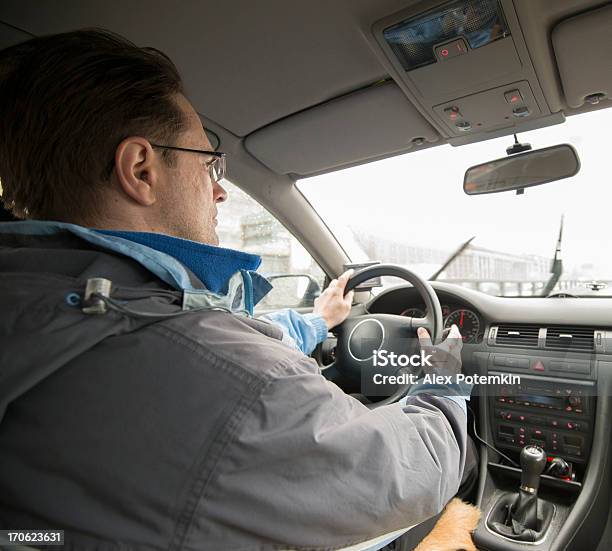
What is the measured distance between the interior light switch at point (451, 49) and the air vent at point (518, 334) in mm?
1518

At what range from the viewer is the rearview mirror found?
7.95ft

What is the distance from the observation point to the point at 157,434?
0.77m

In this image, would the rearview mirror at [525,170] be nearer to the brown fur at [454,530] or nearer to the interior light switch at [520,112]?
the interior light switch at [520,112]

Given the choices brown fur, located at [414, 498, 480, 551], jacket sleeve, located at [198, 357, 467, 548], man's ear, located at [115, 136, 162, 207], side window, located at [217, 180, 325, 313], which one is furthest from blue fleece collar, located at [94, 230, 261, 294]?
side window, located at [217, 180, 325, 313]

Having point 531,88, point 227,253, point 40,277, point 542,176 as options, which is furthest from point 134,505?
point 542,176

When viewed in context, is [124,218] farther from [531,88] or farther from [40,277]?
[531,88]

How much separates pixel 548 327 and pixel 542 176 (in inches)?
33.0

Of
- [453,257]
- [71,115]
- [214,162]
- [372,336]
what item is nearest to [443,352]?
[372,336]

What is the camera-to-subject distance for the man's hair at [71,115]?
1.08 metres

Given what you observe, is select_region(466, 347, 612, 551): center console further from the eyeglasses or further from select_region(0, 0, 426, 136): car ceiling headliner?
the eyeglasses

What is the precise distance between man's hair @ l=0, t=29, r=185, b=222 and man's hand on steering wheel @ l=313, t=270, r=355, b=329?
54.4 inches

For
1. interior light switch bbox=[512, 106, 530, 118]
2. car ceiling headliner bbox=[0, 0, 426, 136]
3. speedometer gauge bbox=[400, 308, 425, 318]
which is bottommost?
speedometer gauge bbox=[400, 308, 425, 318]

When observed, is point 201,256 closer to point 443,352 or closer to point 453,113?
point 443,352

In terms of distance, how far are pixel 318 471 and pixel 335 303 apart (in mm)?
1623
